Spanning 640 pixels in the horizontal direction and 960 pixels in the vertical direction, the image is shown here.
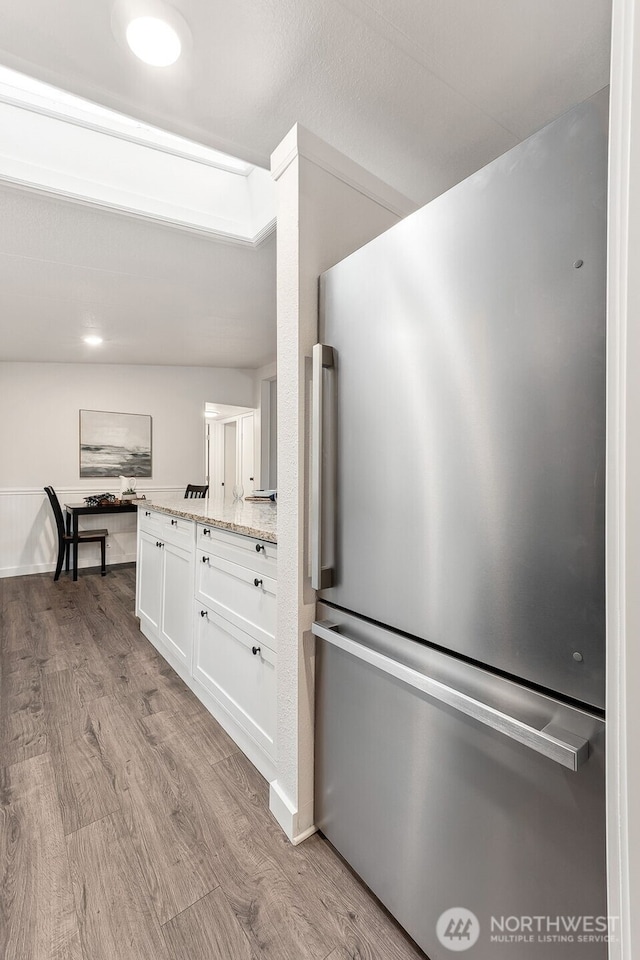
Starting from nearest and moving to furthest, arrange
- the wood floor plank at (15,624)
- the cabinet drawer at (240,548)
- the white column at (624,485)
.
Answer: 1. the white column at (624,485)
2. the cabinet drawer at (240,548)
3. the wood floor plank at (15,624)

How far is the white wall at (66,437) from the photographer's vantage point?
513cm

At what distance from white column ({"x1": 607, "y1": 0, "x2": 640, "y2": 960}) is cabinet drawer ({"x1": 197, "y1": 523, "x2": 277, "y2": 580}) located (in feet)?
3.96

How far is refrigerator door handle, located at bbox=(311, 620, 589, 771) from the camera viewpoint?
0.73 m

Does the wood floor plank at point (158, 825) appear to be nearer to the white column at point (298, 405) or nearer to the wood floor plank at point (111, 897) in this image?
the wood floor plank at point (111, 897)

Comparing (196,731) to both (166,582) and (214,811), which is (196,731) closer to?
(214,811)

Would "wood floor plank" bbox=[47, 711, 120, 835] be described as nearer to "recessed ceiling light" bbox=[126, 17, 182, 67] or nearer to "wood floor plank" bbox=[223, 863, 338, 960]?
"wood floor plank" bbox=[223, 863, 338, 960]

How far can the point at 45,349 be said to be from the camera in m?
4.71

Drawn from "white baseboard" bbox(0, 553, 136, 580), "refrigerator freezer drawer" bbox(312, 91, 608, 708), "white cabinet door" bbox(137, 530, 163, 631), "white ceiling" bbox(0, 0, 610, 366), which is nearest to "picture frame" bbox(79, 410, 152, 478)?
"white baseboard" bbox(0, 553, 136, 580)

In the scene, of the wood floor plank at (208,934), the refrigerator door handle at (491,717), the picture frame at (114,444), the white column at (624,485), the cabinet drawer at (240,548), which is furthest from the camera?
the picture frame at (114,444)

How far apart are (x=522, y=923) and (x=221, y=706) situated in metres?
1.47

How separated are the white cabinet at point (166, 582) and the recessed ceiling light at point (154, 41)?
179 centimetres

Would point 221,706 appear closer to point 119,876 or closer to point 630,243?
point 119,876

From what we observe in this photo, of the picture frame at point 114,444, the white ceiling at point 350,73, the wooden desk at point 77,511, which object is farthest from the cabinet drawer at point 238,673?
the picture frame at point 114,444

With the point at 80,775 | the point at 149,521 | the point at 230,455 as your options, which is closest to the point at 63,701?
the point at 80,775
